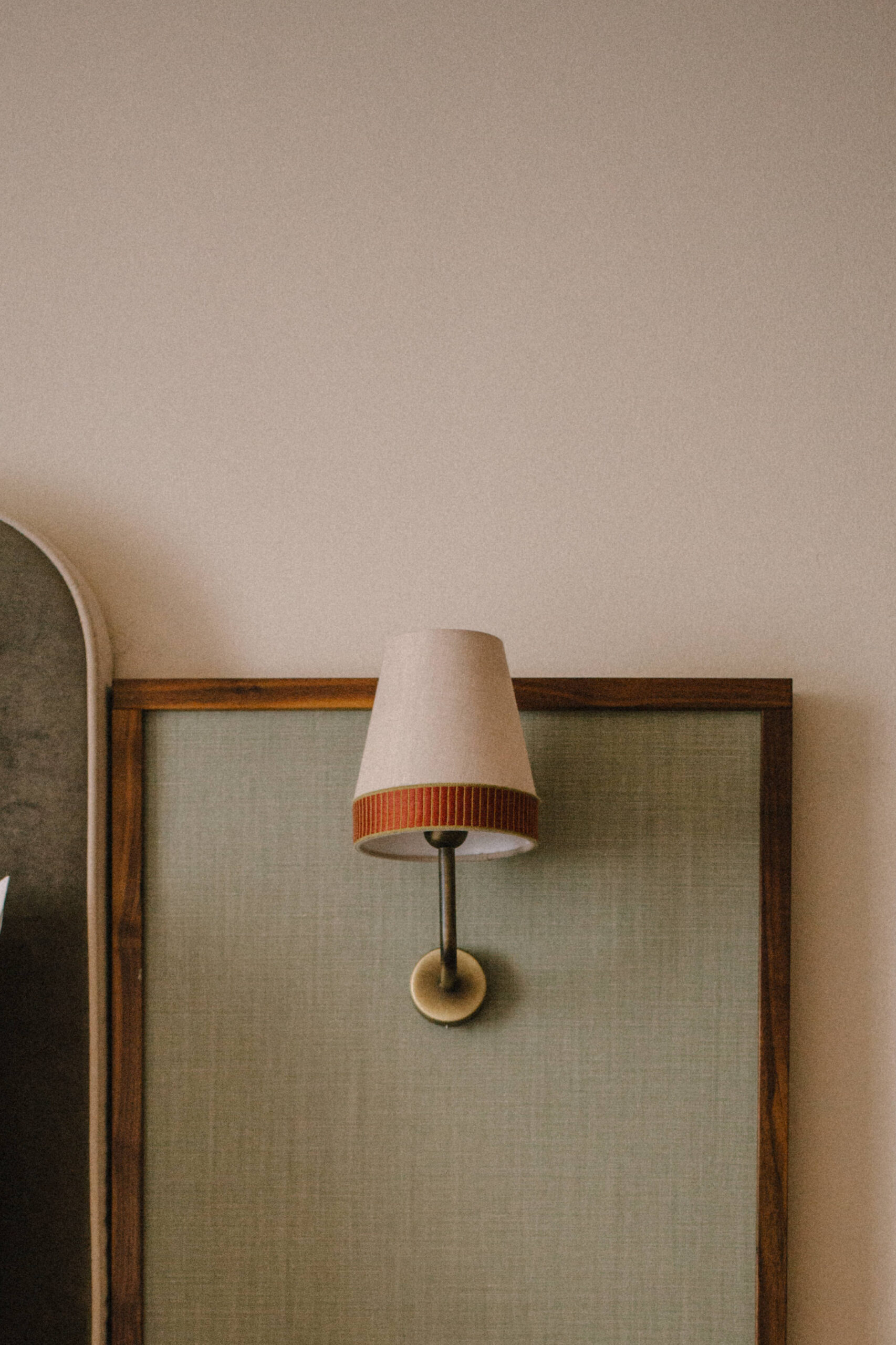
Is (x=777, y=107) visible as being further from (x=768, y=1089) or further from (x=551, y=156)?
(x=768, y=1089)

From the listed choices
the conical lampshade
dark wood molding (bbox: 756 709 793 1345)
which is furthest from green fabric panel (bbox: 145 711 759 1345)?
the conical lampshade

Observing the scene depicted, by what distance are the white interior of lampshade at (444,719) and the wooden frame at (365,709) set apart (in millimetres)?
110

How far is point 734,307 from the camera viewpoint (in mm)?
905

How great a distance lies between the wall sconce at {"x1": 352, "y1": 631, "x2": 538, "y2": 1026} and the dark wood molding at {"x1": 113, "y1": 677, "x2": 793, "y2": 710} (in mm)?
96

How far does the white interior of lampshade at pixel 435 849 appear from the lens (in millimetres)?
780

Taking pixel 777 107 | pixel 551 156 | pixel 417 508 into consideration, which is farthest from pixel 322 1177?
pixel 777 107

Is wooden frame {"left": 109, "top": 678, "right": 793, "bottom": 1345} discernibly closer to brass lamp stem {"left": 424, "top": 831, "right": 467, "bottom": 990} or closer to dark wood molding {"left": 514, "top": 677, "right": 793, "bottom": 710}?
dark wood molding {"left": 514, "top": 677, "right": 793, "bottom": 710}

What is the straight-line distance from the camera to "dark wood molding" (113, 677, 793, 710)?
2.73 feet

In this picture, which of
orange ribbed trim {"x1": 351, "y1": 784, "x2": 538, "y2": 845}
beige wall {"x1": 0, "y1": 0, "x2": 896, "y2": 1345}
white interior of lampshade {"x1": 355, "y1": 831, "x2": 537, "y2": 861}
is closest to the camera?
orange ribbed trim {"x1": 351, "y1": 784, "x2": 538, "y2": 845}

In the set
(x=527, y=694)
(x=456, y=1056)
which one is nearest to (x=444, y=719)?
(x=527, y=694)

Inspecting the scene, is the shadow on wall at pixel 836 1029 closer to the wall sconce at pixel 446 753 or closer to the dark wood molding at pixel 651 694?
the dark wood molding at pixel 651 694

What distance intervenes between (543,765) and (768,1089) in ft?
1.04

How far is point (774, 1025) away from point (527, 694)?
0.33 m

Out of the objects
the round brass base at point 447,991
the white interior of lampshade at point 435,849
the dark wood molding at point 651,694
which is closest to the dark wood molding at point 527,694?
the dark wood molding at point 651,694
